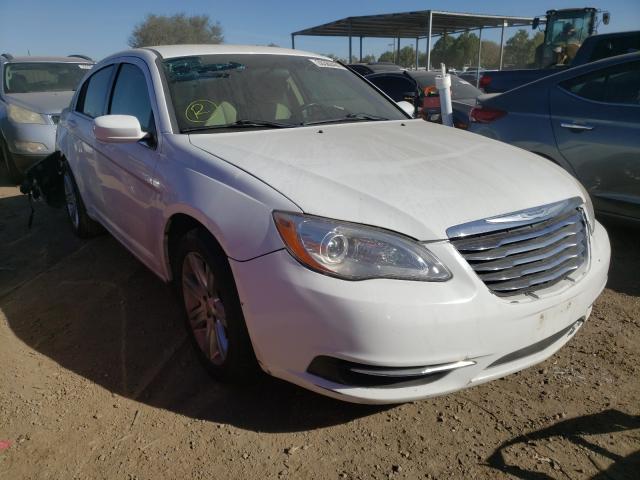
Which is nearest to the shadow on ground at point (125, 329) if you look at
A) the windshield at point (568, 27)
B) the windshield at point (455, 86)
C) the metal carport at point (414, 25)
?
the windshield at point (455, 86)

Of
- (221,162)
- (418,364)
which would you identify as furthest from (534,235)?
(221,162)

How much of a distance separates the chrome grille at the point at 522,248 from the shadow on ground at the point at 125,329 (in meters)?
0.88

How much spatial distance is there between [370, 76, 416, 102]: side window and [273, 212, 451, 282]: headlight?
8.33 metres

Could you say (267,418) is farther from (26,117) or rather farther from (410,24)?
(410,24)

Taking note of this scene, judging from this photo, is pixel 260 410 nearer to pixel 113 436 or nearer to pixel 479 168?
pixel 113 436

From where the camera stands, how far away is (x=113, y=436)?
7.05ft

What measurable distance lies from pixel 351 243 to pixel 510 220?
Result: 66cm

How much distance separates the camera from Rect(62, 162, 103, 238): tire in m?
4.39

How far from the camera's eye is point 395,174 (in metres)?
2.17

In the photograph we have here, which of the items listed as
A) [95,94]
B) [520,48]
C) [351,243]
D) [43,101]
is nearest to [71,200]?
[95,94]

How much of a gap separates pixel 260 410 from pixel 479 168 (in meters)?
1.50

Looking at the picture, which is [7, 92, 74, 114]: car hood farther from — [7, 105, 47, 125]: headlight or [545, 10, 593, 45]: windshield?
[545, 10, 593, 45]: windshield

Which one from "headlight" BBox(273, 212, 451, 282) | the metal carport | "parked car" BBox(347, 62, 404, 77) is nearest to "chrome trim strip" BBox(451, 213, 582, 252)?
"headlight" BBox(273, 212, 451, 282)

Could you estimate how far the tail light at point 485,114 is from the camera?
4608 millimetres
